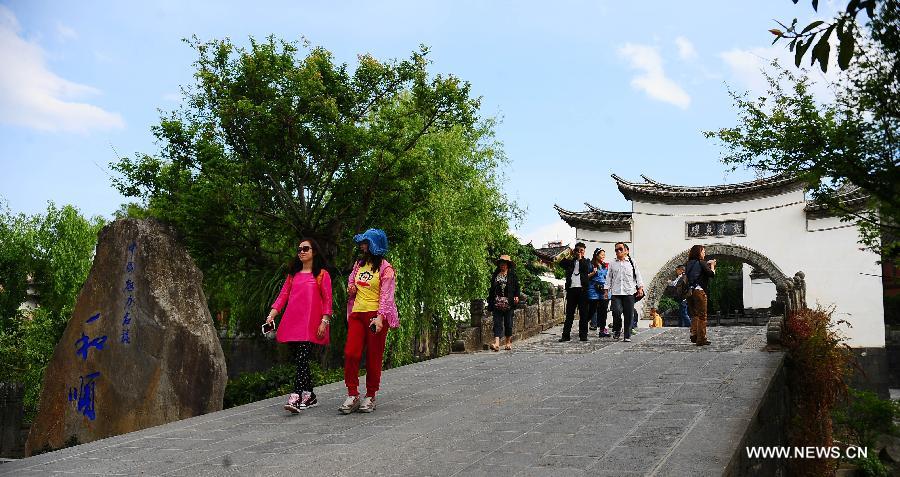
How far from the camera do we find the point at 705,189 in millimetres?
23578

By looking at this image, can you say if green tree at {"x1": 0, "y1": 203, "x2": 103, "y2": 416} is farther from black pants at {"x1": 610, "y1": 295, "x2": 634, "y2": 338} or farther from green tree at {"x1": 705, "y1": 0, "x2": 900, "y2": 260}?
green tree at {"x1": 705, "y1": 0, "x2": 900, "y2": 260}

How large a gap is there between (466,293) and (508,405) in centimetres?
1008

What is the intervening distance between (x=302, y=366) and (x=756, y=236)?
19.4m

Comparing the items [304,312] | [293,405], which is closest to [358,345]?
[304,312]

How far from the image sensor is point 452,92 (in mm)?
13469

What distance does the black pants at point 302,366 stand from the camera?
650 cm

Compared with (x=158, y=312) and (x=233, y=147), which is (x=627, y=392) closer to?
(x=158, y=312)

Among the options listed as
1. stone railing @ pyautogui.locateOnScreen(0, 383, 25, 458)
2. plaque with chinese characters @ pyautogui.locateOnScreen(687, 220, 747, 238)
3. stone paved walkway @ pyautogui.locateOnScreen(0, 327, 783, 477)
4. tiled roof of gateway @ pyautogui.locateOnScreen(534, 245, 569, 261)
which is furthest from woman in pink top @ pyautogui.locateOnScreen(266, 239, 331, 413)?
tiled roof of gateway @ pyautogui.locateOnScreen(534, 245, 569, 261)

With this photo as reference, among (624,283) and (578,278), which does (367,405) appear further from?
(624,283)

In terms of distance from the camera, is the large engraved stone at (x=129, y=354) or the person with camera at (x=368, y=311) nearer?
the person with camera at (x=368, y=311)

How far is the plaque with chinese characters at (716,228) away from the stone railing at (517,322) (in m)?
7.76

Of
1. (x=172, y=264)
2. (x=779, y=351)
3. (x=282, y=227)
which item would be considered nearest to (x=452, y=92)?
(x=282, y=227)

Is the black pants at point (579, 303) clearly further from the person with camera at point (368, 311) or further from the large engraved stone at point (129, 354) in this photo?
the person with camera at point (368, 311)

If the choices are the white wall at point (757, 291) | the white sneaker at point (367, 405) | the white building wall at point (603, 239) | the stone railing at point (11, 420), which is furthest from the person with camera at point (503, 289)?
the white wall at point (757, 291)
